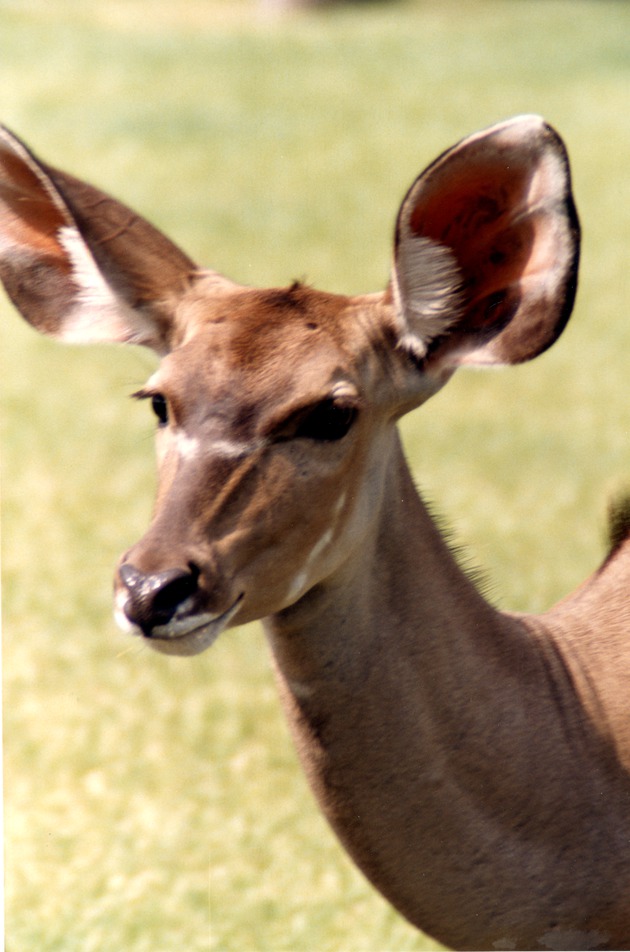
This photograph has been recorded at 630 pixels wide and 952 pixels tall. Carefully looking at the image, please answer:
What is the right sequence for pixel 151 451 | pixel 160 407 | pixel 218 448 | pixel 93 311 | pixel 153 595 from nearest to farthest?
pixel 153 595
pixel 218 448
pixel 160 407
pixel 93 311
pixel 151 451

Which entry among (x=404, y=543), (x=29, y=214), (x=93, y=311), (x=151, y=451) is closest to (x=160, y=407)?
(x=93, y=311)

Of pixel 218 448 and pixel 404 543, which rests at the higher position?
pixel 218 448

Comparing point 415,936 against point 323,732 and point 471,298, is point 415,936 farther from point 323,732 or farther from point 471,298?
point 471,298

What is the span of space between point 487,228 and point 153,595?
→ 1035 millimetres

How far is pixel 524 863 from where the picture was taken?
2812 millimetres

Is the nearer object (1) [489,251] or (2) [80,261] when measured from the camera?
(1) [489,251]

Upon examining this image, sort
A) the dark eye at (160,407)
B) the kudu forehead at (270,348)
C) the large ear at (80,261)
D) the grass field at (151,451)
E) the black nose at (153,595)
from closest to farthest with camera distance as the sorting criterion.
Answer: the black nose at (153,595)
the kudu forehead at (270,348)
the dark eye at (160,407)
the large ear at (80,261)
the grass field at (151,451)

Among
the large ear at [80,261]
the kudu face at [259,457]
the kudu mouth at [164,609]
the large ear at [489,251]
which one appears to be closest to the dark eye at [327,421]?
the kudu face at [259,457]

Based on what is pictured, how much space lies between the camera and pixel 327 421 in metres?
2.62

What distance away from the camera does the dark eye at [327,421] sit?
260cm

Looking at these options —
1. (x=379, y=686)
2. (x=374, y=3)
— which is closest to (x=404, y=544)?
(x=379, y=686)

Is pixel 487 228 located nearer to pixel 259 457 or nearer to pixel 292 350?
pixel 292 350

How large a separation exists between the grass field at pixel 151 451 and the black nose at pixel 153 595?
0.89 ft

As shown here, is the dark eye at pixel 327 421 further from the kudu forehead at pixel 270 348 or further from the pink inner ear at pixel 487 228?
the pink inner ear at pixel 487 228
